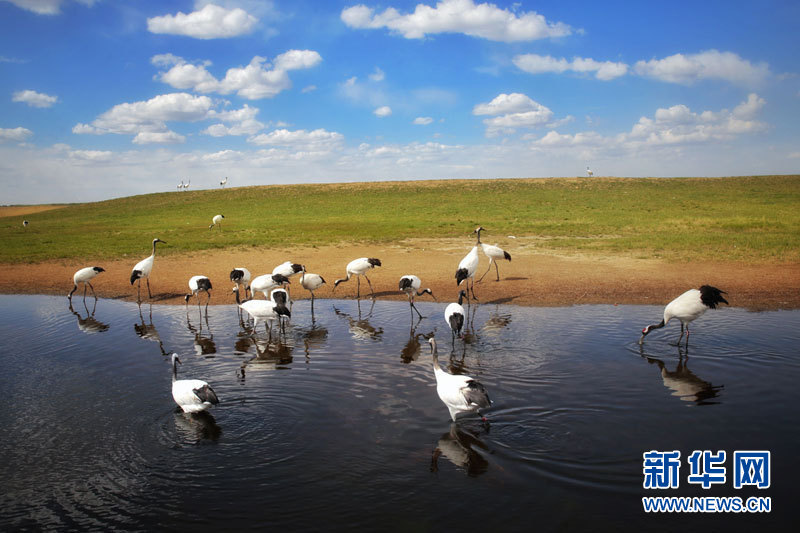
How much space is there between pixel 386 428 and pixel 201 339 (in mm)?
7415

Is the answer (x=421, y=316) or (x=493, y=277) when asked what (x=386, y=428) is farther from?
(x=493, y=277)

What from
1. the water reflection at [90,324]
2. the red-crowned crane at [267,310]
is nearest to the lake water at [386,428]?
the red-crowned crane at [267,310]

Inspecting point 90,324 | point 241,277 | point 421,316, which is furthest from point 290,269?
point 90,324

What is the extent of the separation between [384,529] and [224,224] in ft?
159

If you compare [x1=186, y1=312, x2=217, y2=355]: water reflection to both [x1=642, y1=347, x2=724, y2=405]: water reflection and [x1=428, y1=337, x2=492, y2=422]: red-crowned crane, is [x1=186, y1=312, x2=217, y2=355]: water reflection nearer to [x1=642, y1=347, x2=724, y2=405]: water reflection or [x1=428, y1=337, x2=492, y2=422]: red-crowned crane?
[x1=428, y1=337, x2=492, y2=422]: red-crowned crane

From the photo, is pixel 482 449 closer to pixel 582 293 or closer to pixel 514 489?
pixel 514 489

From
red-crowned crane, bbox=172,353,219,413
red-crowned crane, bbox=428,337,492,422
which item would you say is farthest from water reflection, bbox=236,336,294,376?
red-crowned crane, bbox=428,337,492,422

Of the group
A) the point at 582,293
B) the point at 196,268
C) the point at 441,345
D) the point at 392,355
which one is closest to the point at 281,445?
the point at 392,355

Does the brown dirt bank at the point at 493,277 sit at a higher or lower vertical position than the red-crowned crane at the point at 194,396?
higher

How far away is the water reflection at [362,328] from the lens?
1366cm

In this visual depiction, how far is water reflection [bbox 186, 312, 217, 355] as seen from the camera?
1269cm

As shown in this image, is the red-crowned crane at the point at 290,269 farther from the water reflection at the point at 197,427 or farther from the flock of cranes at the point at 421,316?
the water reflection at the point at 197,427

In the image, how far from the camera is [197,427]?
8.52m

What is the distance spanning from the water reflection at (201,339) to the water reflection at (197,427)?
140 inches
